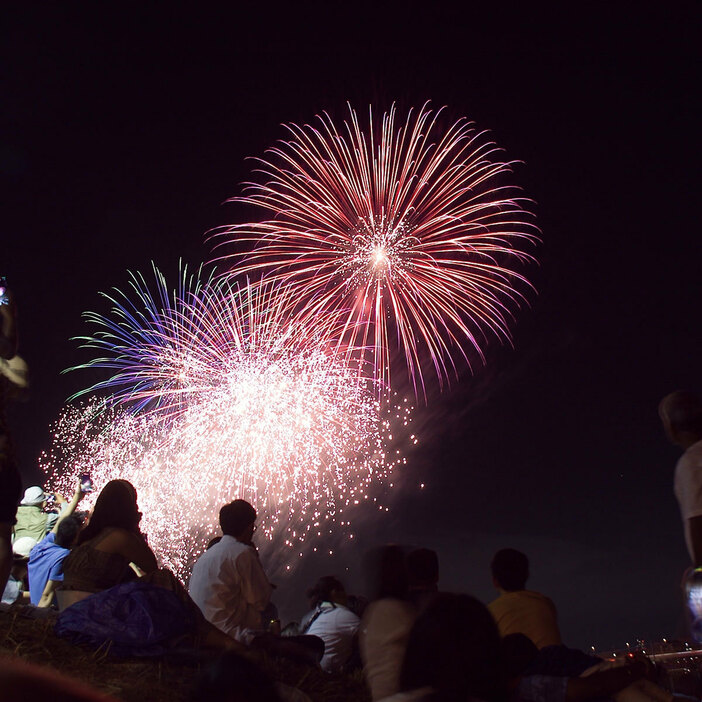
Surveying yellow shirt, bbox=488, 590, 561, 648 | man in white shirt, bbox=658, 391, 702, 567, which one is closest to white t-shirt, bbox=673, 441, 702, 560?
man in white shirt, bbox=658, 391, 702, 567

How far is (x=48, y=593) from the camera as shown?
26.4 feet

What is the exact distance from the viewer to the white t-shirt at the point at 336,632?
270 inches

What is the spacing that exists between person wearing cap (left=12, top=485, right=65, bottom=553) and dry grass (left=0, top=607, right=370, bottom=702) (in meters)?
4.87

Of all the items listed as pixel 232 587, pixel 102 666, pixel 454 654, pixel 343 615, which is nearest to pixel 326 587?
pixel 343 615

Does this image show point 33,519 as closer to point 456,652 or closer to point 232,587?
point 232,587

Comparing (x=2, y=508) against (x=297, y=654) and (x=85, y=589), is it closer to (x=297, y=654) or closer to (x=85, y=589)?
(x=85, y=589)

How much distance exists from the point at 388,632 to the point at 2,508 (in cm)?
252

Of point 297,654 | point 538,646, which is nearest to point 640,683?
point 538,646

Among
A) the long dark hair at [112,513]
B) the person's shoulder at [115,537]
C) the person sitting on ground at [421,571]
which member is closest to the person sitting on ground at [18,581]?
the long dark hair at [112,513]

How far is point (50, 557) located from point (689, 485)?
6.64 m

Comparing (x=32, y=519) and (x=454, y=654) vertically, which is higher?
(x=32, y=519)

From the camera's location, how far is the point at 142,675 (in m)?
4.77

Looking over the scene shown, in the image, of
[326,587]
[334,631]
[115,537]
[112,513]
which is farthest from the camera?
[326,587]

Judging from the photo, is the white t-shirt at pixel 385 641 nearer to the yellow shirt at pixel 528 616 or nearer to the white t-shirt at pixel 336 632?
the yellow shirt at pixel 528 616
